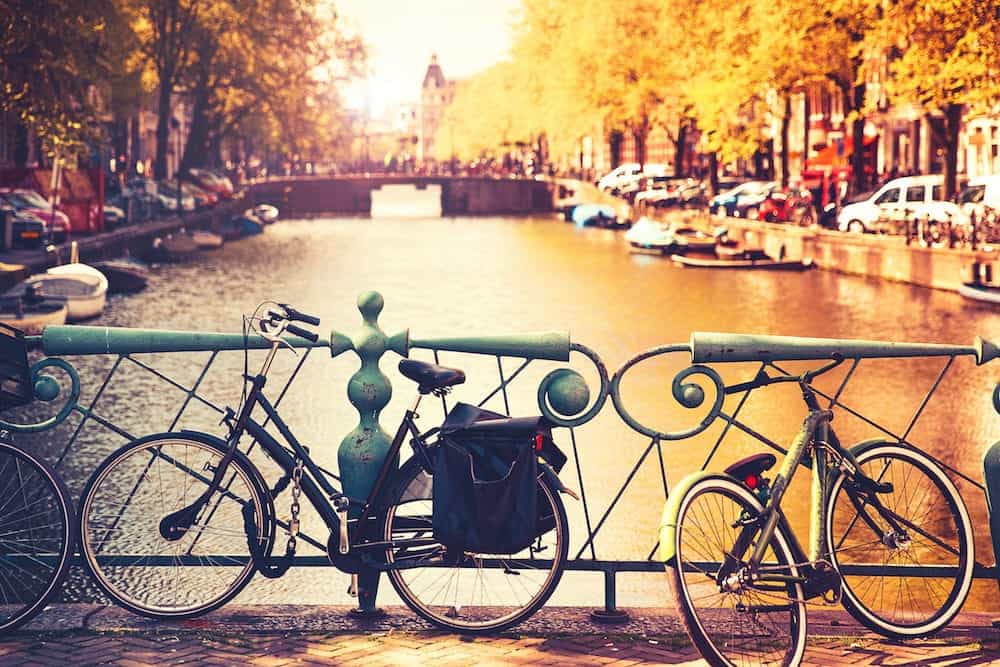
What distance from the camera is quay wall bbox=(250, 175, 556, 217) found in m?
111

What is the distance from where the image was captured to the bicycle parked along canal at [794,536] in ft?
19.3

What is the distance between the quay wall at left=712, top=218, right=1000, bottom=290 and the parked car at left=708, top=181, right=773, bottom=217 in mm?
9264

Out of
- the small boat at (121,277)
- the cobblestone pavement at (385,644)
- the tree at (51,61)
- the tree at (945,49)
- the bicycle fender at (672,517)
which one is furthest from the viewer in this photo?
the small boat at (121,277)

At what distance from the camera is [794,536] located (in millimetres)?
5898

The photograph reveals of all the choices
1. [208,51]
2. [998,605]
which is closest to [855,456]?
[998,605]

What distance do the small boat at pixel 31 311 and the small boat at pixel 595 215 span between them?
50956mm

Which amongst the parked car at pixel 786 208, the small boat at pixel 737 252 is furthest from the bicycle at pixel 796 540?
the parked car at pixel 786 208

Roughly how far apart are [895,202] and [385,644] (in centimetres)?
4253

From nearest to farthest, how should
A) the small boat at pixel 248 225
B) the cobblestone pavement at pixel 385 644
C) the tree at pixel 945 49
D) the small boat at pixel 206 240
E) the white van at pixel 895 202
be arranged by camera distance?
the cobblestone pavement at pixel 385 644 < the tree at pixel 945 49 < the white van at pixel 895 202 < the small boat at pixel 206 240 < the small boat at pixel 248 225

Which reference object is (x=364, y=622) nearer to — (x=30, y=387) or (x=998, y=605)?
(x=30, y=387)

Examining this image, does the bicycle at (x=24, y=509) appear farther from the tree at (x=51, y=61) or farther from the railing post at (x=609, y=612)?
the tree at (x=51, y=61)

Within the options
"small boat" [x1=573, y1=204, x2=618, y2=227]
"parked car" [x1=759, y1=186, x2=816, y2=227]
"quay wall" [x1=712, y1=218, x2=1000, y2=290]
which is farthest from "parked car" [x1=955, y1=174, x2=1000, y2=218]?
"small boat" [x1=573, y1=204, x2=618, y2=227]

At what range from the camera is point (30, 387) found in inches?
269

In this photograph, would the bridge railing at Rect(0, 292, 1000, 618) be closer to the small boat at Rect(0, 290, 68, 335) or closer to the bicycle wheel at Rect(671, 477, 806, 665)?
the bicycle wheel at Rect(671, 477, 806, 665)
